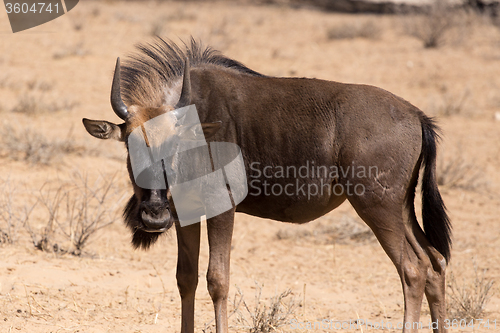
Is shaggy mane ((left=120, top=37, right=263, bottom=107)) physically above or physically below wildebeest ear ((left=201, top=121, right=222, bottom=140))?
above

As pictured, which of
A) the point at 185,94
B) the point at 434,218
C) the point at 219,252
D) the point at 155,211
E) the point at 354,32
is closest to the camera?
the point at 155,211

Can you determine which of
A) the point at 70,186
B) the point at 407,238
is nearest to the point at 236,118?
the point at 407,238

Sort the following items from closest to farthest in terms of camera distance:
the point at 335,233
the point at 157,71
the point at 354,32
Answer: the point at 157,71
the point at 335,233
the point at 354,32

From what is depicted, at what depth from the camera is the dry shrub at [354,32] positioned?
53.3ft

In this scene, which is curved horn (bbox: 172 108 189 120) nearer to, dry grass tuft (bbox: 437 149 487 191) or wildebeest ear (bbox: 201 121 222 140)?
wildebeest ear (bbox: 201 121 222 140)

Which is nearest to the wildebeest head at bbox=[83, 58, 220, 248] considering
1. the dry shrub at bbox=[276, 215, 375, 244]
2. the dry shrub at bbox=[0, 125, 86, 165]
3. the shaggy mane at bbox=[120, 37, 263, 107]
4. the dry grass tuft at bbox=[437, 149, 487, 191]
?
the shaggy mane at bbox=[120, 37, 263, 107]

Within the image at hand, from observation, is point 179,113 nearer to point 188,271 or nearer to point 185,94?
point 185,94

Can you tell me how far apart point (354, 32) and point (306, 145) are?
13273mm

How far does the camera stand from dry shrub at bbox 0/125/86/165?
7.88m

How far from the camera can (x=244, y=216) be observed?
7.56 metres

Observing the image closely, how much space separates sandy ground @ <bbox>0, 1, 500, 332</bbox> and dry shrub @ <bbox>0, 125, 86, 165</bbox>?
0.15 ft

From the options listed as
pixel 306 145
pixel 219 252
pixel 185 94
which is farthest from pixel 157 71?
pixel 219 252

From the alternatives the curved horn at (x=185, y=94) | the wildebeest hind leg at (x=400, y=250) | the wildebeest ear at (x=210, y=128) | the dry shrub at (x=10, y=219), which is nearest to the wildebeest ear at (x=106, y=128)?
the curved horn at (x=185, y=94)

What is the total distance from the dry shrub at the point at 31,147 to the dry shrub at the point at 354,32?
1027 cm
